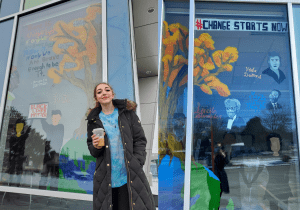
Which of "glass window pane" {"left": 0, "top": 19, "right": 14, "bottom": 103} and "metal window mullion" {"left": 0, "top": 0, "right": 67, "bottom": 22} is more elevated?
"metal window mullion" {"left": 0, "top": 0, "right": 67, "bottom": 22}

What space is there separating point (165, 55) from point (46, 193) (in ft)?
8.80

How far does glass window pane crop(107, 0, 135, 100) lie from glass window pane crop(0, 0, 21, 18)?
2.20 m

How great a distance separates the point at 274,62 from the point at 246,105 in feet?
2.42

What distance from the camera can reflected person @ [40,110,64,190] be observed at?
11.9 ft

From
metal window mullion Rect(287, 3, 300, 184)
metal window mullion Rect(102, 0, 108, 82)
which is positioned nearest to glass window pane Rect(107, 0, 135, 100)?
metal window mullion Rect(102, 0, 108, 82)

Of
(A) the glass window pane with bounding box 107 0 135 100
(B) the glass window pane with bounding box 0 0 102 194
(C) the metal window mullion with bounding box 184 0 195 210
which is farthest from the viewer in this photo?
(B) the glass window pane with bounding box 0 0 102 194

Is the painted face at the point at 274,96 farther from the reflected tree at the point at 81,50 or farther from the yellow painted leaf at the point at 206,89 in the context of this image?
the reflected tree at the point at 81,50

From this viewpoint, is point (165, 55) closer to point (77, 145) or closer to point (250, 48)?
point (250, 48)

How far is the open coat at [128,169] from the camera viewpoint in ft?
6.57

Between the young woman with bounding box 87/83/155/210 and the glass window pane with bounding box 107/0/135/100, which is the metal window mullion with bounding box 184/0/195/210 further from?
the young woman with bounding box 87/83/155/210

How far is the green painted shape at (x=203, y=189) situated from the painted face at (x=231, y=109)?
2.54 ft

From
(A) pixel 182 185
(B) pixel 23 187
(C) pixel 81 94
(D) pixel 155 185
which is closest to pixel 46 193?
(B) pixel 23 187

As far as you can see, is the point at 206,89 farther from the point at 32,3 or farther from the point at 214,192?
the point at 32,3

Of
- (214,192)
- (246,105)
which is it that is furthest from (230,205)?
(246,105)
